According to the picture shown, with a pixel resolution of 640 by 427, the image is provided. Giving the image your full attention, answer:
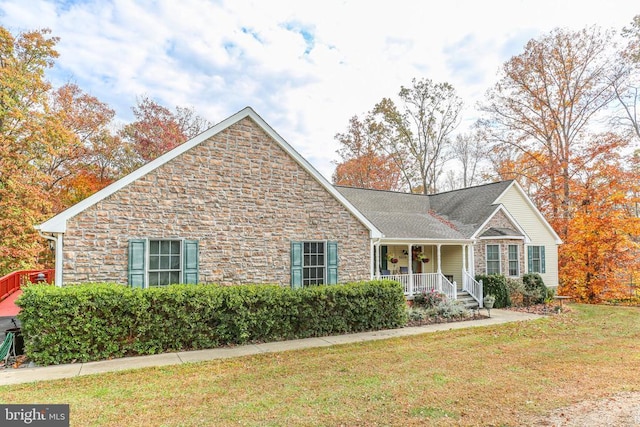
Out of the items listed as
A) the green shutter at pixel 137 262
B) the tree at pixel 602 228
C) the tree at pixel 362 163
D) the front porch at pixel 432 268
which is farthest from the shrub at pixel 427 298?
the tree at pixel 362 163

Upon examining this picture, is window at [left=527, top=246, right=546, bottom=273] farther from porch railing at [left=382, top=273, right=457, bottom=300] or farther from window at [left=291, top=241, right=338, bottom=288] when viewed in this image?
window at [left=291, top=241, right=338, bottom=288]

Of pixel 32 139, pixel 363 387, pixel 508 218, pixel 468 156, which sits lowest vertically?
pixel 363 387

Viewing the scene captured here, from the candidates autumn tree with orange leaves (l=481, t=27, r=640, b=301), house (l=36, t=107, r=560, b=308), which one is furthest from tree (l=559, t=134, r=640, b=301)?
house (l=36, t=107, r=560, b=308)

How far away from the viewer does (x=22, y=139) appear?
56.4 feet

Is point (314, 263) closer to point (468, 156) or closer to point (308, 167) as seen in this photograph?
point (308, 167)

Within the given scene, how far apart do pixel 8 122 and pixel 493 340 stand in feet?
73.2

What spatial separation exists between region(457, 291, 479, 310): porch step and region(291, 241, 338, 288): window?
648 cm

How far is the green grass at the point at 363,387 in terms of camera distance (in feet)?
14.9

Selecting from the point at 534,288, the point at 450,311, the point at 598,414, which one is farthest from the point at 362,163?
the point at 598,414

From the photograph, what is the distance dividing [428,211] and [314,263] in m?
10.7

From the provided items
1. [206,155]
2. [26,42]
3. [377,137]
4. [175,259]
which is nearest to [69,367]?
[175,259]

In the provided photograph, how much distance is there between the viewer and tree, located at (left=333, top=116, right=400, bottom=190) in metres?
28.9

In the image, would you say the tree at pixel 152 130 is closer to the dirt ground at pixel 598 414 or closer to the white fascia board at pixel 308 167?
the white fascia board at pixel 308 167

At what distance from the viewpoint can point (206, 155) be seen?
972cm
